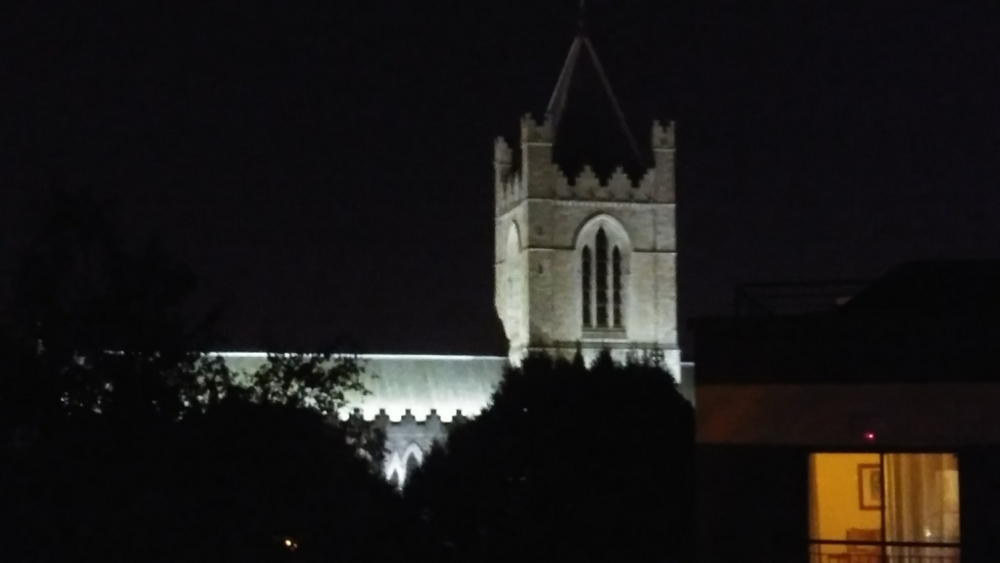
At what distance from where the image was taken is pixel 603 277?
200ft

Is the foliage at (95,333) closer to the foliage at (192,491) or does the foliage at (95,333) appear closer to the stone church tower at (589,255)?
the foliage at (192,491)

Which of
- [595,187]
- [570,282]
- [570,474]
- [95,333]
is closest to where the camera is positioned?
[95,333]

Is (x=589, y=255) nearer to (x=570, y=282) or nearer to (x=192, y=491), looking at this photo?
(x=570, y=282)

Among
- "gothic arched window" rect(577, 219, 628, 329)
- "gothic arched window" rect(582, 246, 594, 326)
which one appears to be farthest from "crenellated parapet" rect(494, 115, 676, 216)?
"gothic arched window" rect(582, 246, 594, 326)

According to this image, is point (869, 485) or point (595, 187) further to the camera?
point (595, 187)

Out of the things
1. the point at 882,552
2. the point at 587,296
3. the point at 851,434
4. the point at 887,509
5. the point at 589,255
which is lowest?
the point at 882,552

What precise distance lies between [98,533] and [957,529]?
30.6ft

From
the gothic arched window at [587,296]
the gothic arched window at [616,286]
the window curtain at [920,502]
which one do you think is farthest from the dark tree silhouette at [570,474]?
the gothic arched window at [616,286]

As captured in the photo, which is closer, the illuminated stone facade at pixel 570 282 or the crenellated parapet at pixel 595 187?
the illuminated stone facade at pixel 570 282

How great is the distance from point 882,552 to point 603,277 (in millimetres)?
39992

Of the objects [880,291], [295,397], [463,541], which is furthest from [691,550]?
[295,397]

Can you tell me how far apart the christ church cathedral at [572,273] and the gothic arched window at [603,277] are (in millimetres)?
32

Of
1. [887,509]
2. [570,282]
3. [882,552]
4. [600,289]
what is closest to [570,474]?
[882,552]

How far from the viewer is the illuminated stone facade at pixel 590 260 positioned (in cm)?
6041
